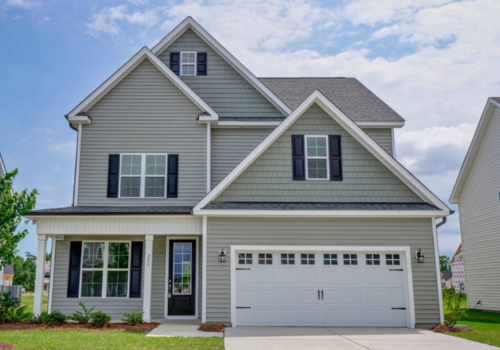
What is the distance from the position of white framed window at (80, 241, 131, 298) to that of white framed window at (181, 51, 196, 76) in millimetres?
7043

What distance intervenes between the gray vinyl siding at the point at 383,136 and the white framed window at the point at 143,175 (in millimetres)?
7888

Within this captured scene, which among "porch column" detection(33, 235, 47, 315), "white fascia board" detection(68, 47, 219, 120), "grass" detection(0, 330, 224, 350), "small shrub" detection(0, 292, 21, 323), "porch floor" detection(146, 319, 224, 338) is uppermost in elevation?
"white fascia board" detection(68, 47, 219, 120)

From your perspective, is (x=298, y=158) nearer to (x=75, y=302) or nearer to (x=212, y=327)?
(x=212, y=327)

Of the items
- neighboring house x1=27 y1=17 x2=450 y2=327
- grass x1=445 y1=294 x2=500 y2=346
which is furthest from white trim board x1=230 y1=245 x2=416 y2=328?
grass x1=445 y1=294 x2=500 y2=346

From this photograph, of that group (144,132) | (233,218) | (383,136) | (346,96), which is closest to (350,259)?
(233,218)

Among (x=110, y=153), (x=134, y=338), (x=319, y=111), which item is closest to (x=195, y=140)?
(x=110, y=153)

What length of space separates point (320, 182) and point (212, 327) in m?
5.20

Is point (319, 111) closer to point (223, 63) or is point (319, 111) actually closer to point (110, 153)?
point (223, 63)

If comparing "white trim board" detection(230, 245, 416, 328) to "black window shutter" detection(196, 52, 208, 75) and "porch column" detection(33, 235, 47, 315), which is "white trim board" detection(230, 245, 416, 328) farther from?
"black window shutter" detection(196, 52, 208, 75)

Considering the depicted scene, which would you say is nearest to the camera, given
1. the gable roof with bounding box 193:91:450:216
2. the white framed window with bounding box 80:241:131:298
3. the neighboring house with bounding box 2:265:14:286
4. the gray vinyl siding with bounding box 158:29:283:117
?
the gable roof with bounding box 193:91:450:216

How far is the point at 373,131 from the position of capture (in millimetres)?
17859

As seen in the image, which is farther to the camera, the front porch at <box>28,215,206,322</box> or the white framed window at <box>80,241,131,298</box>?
the white framed window at <box>80,241,131,298</box>

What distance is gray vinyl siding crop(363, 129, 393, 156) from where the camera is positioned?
700 inches

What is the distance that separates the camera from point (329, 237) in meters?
13.3
